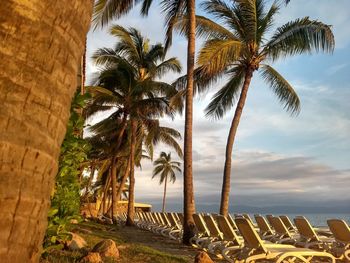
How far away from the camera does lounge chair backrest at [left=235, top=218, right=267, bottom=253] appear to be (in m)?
7.50

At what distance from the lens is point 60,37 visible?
1831 millimetres

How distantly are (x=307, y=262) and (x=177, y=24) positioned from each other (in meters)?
10.4

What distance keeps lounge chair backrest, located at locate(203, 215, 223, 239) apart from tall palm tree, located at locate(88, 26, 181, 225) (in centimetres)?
1247

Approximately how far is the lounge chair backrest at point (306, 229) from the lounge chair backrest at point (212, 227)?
5.81 ft

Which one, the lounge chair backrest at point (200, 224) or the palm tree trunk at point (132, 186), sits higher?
the palm tree trunk at point (132, 186)

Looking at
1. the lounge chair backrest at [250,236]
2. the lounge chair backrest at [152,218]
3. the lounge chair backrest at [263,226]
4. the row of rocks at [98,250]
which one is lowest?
the row of rocks at [98,250]

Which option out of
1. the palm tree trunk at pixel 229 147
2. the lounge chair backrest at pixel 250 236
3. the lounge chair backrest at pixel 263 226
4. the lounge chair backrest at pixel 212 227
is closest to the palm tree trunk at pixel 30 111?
the lounge chair backrest at pixel 250 236

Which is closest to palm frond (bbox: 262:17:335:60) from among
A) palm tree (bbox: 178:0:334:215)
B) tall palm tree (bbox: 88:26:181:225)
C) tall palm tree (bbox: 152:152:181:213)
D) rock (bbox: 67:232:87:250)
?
palm tree (bbox: 178:0:334:215)

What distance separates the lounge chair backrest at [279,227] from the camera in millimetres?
10633

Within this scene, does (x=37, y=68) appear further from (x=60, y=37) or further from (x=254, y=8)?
(x=254, y=8)

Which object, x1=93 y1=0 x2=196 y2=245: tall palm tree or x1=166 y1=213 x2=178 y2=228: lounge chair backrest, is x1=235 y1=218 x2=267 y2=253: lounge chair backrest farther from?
x1=166 y1=213 x2=178 y2=228: lounge chair backrest

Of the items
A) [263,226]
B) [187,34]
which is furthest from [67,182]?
[187,34]

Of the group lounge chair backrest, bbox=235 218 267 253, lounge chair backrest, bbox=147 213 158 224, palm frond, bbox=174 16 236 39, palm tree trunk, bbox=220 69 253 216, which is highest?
palm frond, bbox=174 16 236 39

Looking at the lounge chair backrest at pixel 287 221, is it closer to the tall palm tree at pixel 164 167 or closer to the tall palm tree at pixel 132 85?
the tall palm tree at pixel 132 85
